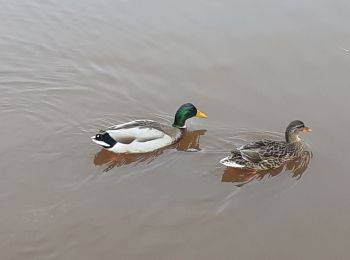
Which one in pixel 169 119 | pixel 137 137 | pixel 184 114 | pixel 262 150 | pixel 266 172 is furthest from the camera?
pixel 169 119

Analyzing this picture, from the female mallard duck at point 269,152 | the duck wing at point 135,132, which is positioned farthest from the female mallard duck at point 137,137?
the female mallard duck at point 269,152

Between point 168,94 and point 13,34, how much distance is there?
3.16 meters

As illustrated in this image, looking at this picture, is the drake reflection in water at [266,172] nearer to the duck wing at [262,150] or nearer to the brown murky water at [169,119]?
the brown murky water at [169,119]

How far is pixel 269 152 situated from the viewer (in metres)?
6.70

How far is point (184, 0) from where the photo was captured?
424 inches

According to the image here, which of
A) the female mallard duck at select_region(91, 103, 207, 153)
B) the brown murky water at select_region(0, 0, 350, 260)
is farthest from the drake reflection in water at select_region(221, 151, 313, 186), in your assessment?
the female mallard duck at select_region(91, 103, 207, 153)

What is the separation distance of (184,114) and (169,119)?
40cm

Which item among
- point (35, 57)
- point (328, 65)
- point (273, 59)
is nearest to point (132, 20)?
point (35, 57)

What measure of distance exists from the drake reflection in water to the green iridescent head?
1059 millimetres

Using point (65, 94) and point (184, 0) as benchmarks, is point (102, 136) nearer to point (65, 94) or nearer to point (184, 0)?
point (65, 94)

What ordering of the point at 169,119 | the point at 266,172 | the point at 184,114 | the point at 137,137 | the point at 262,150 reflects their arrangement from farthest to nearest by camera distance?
the point at 169,119 → the point at 184,114 → the point at 137,137 → the point at 266,172 → the point at 262,150

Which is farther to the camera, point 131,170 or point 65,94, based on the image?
point 65,94

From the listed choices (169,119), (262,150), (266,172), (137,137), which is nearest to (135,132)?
(137,137)

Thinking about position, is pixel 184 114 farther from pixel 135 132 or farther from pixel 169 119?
pixel 135 132
